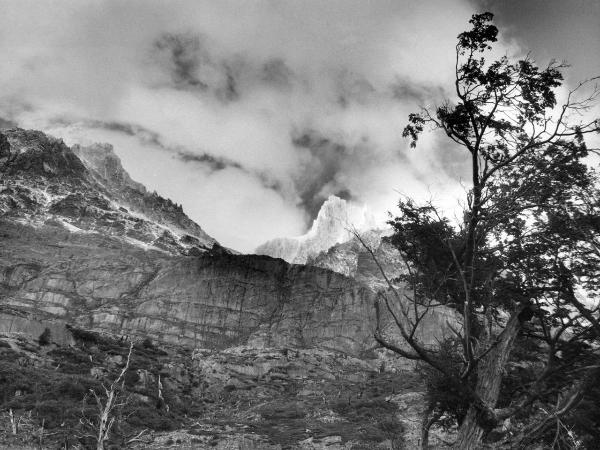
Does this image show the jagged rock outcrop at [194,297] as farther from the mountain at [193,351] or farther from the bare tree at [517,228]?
the bare tree at [517,228]

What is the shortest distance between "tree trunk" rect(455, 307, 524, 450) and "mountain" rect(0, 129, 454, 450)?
122 cm

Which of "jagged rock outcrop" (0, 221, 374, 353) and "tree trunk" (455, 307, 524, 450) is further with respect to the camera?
"jagged rock outcrop" (0, 221, 374, 353)

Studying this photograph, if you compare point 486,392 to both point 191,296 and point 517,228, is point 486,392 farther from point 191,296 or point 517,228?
point 191,296

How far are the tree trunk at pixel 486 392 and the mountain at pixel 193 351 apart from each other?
1.22 meters

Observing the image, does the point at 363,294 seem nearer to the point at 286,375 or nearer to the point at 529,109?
the point at 286,375

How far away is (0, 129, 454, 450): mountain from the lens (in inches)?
1513

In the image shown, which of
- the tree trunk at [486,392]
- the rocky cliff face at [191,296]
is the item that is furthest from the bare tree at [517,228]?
the rocky cliff face at [191,296]

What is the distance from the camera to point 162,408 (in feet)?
164

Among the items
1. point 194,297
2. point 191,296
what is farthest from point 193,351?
point 191,296

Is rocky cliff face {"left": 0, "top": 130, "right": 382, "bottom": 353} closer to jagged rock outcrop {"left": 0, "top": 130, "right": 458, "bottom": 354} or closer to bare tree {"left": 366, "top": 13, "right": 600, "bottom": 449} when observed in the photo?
jagged rock outcrop {"left": 0, "top": 130, "right": 458, "bottom": 354}

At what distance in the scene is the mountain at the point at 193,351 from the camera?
38438 mm

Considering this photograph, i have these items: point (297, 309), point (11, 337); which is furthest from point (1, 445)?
point (297, 309)

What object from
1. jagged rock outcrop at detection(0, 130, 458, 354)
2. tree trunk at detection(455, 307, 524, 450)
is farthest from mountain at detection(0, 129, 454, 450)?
tree trunk at detection(455, 307, 524, 450)

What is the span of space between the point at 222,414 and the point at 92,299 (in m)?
102
